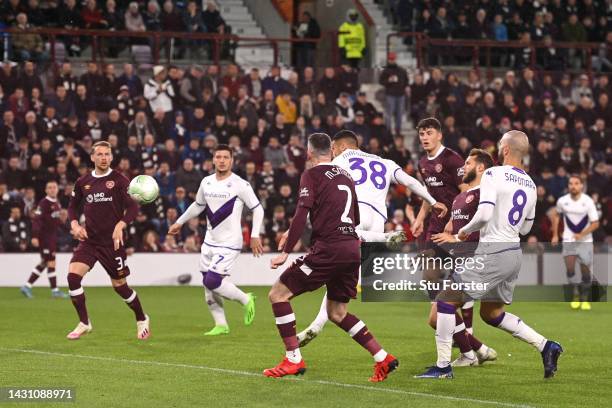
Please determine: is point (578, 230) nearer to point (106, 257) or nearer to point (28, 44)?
point (106, 257)

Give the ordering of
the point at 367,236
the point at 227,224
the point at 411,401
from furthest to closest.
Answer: the point at 227,224, the point at 367,236, the point at 411,401

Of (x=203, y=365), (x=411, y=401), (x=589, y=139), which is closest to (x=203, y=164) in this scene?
(x=589, y=139)

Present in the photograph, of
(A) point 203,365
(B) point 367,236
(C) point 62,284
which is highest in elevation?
(B) point 367,236

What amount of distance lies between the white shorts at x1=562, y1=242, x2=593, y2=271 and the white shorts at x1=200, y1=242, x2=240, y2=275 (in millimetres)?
7230

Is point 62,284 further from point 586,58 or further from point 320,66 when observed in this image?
point 586,58

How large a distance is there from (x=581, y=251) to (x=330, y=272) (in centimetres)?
1016

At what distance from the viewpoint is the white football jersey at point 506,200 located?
10.3 metres

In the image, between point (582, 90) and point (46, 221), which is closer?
point (46, 221)

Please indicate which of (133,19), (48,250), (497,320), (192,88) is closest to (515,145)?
(497,320)

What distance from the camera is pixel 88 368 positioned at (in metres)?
11.1

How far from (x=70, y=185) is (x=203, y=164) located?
2.79 m

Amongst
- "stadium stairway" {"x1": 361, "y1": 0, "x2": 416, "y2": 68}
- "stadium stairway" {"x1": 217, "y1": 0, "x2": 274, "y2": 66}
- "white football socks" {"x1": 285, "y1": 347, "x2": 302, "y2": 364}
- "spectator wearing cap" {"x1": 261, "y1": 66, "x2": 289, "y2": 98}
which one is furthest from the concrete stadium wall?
"white football socks" {"x1": 285, "y1": 347, "x2": 302, "y2": 364}

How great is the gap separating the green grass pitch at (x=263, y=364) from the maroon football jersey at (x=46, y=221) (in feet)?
9.16

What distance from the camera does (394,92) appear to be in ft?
90.9
